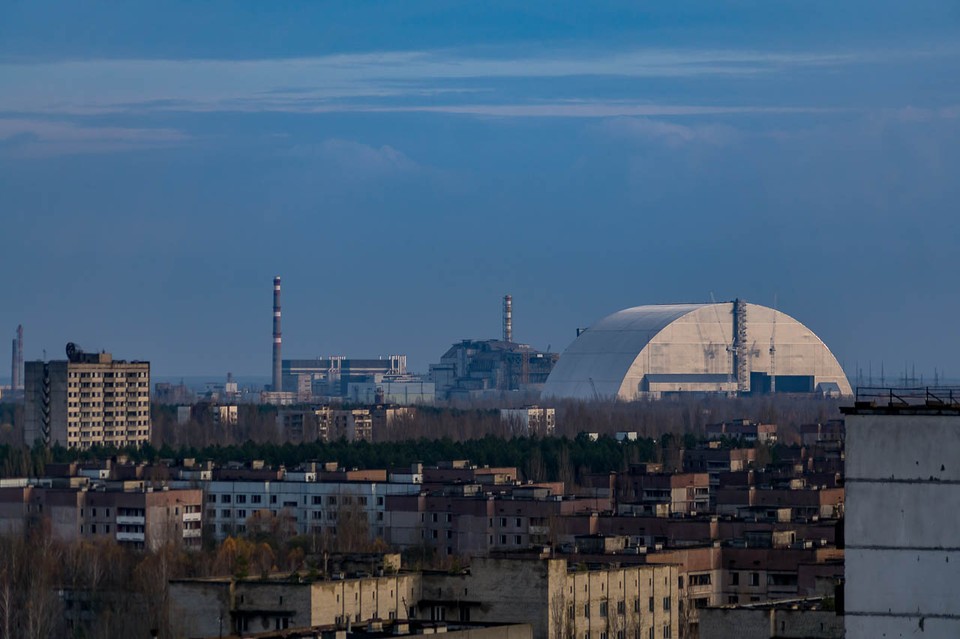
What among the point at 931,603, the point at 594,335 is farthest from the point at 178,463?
the point at 594,335

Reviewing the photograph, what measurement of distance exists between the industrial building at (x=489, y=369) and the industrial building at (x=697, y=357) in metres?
14.3

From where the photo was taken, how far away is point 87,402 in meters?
69.9

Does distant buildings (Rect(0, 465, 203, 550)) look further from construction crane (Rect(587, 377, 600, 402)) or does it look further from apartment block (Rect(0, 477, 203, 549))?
construction crane (Rect(587, 377, 600, 402))

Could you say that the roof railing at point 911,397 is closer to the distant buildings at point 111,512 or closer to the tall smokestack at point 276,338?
the distant buildings at point 111,512

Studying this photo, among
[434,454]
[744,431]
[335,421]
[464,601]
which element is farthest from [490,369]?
[464,601]

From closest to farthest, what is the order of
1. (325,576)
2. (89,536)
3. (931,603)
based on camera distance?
(931,603) → (325,576) → (89,536)

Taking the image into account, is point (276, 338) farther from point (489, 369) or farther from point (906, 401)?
point (906, 401)

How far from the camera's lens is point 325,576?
21188mm

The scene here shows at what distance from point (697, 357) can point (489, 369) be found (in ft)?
73.2

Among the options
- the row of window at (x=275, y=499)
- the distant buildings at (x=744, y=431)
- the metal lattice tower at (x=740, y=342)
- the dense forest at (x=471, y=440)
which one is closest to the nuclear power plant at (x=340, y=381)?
the metal lattice tower at (x=740, y=342)

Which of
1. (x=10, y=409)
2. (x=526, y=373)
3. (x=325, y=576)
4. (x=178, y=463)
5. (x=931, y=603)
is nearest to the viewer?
(x=931, y=603)

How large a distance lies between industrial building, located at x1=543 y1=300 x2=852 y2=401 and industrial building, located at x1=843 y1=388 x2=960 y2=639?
8982 centimetres

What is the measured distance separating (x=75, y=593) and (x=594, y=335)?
77.6m

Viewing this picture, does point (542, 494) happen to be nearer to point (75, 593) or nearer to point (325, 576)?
point (75, 593)
